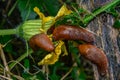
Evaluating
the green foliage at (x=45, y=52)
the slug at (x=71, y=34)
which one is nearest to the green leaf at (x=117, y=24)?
the green foliage at (x=45, y=52)

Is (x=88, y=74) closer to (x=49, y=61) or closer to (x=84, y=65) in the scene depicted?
(x=84, y=65)

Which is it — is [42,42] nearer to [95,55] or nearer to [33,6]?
[95,55]

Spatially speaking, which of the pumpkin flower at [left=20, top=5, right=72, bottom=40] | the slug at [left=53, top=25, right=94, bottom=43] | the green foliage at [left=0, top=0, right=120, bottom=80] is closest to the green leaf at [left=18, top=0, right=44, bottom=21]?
the green foliage at [left=0, top=0, right=120, bottom=80]

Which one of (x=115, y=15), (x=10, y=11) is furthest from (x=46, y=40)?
(x=10, y=11)

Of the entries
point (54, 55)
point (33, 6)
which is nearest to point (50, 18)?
point (54, 55)

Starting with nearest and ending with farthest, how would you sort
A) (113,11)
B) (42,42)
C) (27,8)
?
1. (42,42)
2. (113,11)
3. (27,8)

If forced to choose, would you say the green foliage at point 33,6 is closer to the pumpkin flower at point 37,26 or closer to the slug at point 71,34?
the pumpkin flower at point 37,26
